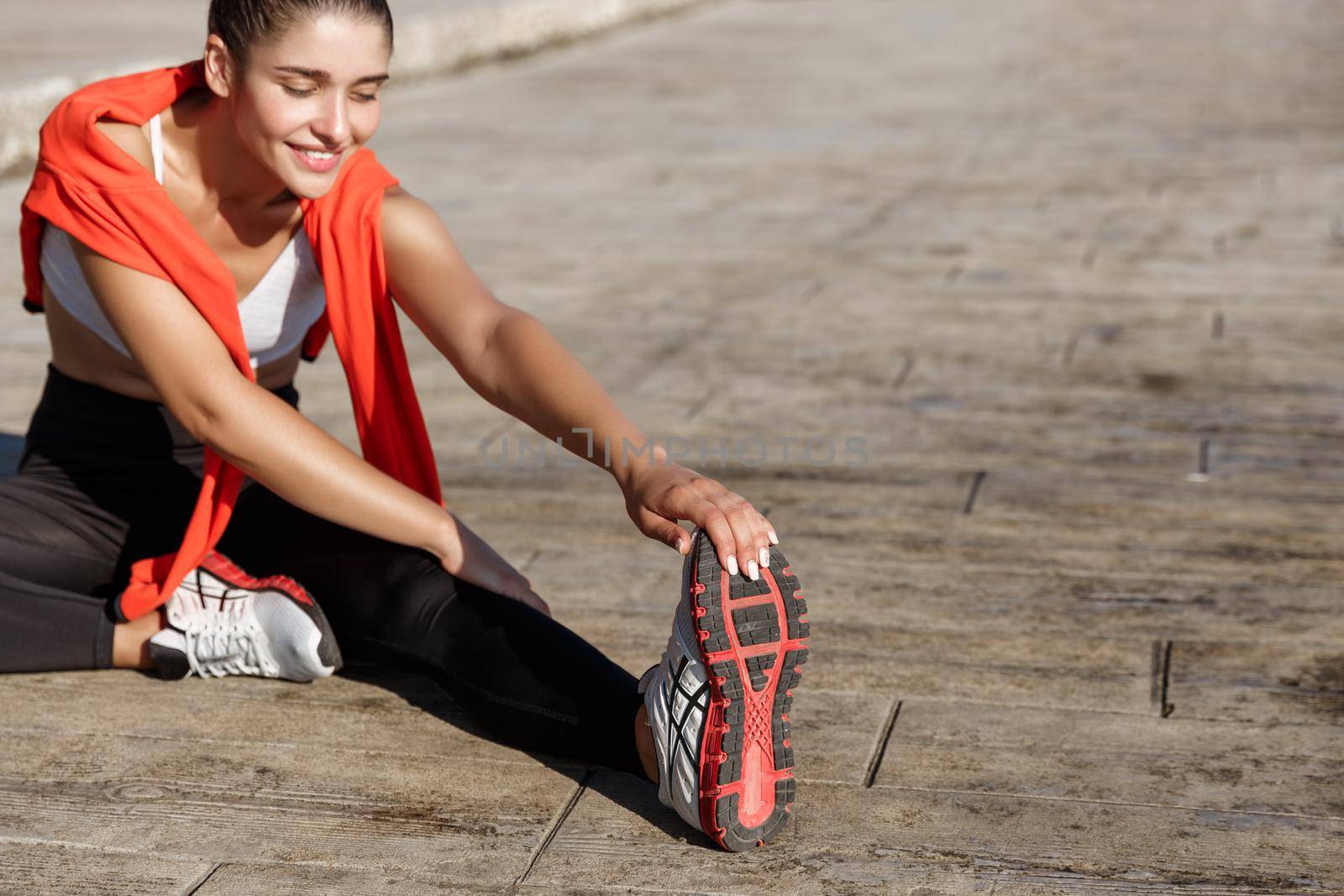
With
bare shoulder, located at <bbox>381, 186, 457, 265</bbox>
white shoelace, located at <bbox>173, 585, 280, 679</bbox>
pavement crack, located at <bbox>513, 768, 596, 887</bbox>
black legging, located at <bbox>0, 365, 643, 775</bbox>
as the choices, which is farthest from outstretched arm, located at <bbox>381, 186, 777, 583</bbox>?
white shoelace, located at <bbox>173, 585, 280, 679</bbox>

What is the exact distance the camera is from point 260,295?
8.93ft

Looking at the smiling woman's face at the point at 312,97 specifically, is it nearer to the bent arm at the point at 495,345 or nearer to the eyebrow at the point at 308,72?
the eyebrow at the point at 308,72

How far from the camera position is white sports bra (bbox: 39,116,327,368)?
2684 millimetres

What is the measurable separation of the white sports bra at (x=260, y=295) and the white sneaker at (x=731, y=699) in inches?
38.6

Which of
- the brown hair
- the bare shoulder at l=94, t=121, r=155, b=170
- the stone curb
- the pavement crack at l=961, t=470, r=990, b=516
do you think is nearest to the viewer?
the brown hair

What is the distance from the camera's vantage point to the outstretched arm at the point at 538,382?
6.86ft

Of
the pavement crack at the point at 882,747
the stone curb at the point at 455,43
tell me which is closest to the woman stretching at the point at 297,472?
the pavement crack at the point at 882,747

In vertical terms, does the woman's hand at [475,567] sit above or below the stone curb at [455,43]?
above

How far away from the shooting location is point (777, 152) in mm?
8047

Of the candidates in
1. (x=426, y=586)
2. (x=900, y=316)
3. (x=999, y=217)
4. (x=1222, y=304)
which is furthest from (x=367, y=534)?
(x=999, y=217)

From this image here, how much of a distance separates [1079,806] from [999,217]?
15.0ft

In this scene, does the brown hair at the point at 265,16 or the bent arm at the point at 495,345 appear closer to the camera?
the brown hair at the point at 265,16

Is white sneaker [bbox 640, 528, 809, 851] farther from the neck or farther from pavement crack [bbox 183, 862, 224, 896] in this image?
the neck

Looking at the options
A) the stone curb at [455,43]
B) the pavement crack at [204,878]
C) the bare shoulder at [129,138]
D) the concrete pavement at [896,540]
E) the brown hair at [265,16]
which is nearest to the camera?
the pavement crack at [204,878]
